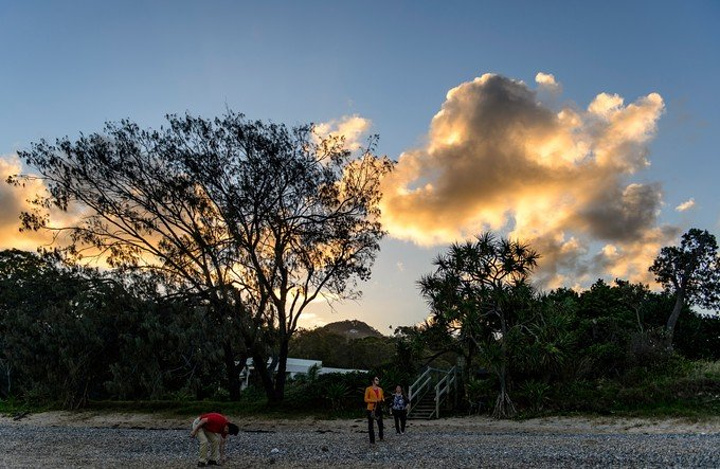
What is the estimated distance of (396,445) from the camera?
643 inches

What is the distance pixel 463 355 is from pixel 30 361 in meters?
19.5

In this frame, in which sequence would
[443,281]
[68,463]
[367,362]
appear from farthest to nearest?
[367,362] < [443,281] < [68,463]

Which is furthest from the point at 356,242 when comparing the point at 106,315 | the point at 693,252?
the point at 693,252

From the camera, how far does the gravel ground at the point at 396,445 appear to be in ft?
44.0

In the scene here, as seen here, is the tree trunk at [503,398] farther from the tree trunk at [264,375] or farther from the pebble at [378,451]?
the tree trunk at [264,375]

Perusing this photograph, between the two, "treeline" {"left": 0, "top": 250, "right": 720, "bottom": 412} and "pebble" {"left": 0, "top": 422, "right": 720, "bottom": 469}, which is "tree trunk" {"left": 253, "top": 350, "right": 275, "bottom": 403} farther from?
"pebble" {"left": 0, "top": 422, "right": 720, "bottom": 469}

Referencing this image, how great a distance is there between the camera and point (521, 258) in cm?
2548

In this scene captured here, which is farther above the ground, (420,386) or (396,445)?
(420,386)

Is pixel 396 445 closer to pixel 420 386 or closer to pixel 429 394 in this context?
pixel 420 386

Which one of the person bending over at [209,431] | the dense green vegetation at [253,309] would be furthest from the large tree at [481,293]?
the person bending over at [209,431]

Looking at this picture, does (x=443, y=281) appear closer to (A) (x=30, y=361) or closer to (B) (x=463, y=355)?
(B) (x=463, y=355)

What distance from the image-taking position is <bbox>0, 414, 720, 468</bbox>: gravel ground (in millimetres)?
13406

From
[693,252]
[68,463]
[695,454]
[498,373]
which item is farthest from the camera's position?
[693,252]

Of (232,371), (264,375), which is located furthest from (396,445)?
(232,371)
